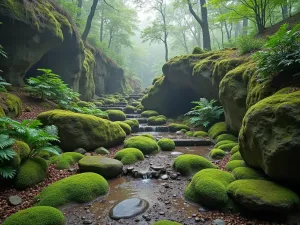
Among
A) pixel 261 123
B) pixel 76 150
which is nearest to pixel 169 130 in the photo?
pixel 76 150

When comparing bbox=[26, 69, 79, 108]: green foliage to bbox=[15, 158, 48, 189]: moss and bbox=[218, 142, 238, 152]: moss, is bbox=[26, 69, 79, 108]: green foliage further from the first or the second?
bbox=[218, 142, 238, 152]: moss

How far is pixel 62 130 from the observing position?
7.22 meters

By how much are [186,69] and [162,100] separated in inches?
160

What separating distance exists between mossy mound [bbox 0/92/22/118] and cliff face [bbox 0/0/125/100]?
290 centimetres

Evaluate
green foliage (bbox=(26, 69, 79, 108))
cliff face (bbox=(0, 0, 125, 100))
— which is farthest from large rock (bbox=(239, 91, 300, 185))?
cliff face (bbox=(0, 0, 125, 100))

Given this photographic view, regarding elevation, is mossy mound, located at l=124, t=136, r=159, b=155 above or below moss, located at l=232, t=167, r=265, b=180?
above

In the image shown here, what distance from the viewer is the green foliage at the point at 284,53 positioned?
492cm

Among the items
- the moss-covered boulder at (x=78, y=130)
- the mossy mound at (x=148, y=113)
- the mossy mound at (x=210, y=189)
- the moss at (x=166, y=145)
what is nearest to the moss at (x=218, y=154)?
the moss at (x=166, y=145)

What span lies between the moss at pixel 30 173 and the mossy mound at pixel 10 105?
3.34m

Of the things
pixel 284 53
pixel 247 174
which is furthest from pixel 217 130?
pixel 284 53

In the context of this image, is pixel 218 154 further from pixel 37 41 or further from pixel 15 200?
pixel 37 41

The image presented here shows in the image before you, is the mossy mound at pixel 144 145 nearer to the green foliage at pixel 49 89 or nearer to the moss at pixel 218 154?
the moss at pixel 218 154

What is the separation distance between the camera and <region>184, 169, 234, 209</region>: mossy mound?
14.4ft

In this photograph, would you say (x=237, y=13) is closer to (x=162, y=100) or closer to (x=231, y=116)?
(x=231, y=116)
